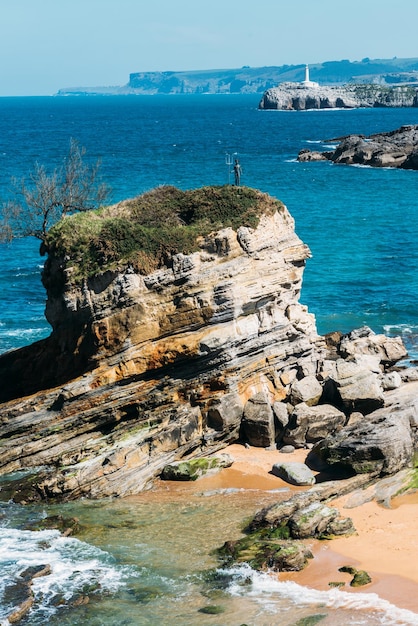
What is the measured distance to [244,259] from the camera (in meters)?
30.6

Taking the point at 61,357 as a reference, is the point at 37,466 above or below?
below

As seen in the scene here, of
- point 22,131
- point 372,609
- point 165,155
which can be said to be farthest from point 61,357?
point 22,131

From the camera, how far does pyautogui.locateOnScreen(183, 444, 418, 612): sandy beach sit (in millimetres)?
21203

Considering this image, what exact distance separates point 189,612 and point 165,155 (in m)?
96.3

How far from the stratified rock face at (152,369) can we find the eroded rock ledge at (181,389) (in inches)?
1.5

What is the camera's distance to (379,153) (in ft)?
342

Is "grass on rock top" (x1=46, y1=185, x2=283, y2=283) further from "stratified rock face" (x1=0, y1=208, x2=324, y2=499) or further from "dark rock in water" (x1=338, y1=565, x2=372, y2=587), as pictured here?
"dark rock in water" (x1=338, y1=565, x2=372, y2=587)

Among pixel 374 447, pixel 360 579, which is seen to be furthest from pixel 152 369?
pixel 360 579

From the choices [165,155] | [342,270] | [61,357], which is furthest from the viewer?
[165,155]

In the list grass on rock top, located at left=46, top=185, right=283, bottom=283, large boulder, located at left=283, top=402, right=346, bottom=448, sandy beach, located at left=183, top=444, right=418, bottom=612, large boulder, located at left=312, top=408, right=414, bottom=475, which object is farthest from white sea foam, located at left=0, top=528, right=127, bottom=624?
grass on rock top, located at left=46, top=185, right=283, bottom=283

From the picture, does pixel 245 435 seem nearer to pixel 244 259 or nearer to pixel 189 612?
pixel 244 259

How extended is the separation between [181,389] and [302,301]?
20.6 meters

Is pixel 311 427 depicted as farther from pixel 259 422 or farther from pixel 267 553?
pixel 267 553

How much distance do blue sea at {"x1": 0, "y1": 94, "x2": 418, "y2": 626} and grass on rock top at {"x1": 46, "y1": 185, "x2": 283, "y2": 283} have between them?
8276mm
